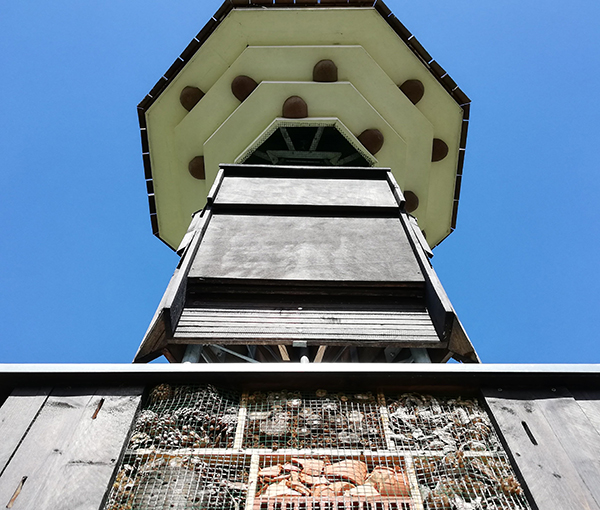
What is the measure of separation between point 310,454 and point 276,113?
8.75 meters

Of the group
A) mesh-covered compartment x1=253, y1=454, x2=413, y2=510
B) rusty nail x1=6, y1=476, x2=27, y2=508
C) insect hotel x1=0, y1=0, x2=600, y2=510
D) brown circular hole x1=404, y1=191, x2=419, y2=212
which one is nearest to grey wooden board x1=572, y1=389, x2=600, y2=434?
insect hotel x1=0, y1=0, x2=600, y2=510

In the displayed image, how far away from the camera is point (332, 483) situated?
8.49 ft

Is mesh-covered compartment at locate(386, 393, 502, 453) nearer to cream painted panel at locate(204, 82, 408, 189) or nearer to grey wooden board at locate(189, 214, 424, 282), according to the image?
grey wooden board at locate(189, 214, 424, 282)

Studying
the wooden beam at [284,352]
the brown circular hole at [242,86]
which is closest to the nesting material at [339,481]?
the wooden beam at [284,352]

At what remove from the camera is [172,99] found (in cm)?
1091

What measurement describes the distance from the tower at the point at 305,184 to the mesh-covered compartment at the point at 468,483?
154 centimetres

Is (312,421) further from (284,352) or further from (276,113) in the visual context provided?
(276,113)

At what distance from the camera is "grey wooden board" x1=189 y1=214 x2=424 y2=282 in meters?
5.28

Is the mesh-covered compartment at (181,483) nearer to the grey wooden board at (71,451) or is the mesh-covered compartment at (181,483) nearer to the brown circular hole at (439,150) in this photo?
the grey wooden board at (71,451)

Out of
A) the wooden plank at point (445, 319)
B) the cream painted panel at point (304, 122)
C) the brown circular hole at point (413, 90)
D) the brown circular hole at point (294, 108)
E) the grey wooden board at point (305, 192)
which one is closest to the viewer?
the wooden plank at point (445, 319)

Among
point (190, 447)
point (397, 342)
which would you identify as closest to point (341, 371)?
point (190, 447)

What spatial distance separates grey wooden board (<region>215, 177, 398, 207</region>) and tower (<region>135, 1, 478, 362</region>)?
40 millimetres

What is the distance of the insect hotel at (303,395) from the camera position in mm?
2551

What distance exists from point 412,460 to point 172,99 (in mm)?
9764
